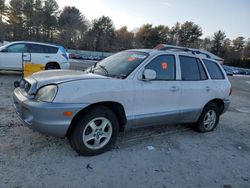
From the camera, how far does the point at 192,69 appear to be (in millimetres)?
4984

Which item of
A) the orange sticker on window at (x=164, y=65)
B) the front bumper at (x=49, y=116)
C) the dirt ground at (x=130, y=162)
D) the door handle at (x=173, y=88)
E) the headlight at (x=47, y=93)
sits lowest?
the dirt ground at (x=130, y=162)

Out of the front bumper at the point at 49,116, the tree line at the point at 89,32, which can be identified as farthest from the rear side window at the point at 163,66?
the tree line at the point at 89,32

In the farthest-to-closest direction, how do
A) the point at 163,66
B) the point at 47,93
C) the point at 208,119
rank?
the point at 208,119 → the point at 163,66 → the point at 47,93

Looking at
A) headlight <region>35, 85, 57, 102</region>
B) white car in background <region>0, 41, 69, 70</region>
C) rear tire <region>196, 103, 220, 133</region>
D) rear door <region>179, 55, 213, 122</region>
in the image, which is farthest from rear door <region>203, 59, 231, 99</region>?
white car in background <region>0, 41, 69, 70</region>

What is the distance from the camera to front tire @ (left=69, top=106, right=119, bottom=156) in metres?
3.51

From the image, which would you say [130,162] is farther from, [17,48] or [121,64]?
[17,48]

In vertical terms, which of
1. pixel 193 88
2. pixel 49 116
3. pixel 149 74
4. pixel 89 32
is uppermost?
pixel 89 32

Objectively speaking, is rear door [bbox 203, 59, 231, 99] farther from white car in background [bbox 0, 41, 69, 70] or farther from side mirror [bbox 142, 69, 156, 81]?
white car in background [bbox 0, 41, 69, 70]

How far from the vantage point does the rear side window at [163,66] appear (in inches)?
169

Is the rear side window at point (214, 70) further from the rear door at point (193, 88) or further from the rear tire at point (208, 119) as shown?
the rear tire at point (208, 119)

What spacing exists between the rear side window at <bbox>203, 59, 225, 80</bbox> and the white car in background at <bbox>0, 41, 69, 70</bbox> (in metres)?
7.74

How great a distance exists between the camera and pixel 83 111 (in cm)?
353

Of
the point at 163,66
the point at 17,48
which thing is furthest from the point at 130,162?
the point at 17,48

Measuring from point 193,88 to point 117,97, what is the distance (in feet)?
6.20
